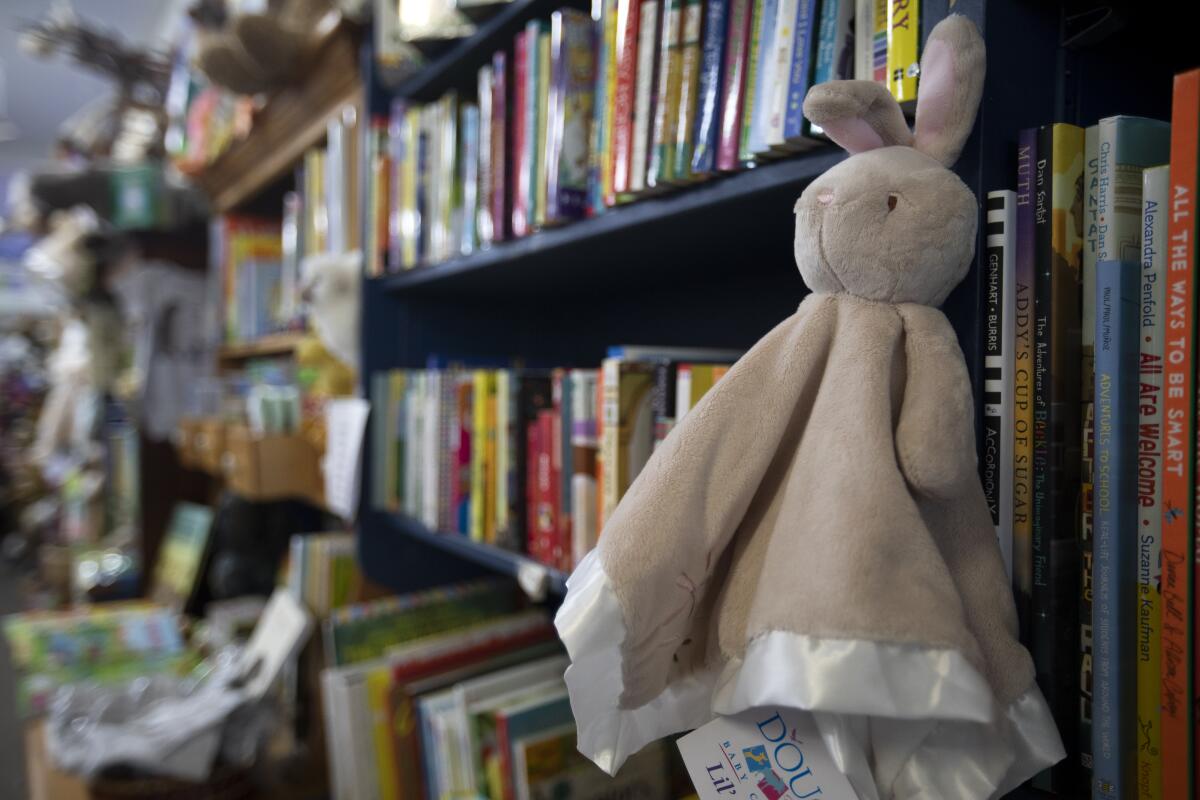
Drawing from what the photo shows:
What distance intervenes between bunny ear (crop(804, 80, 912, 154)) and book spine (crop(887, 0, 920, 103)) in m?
0.06

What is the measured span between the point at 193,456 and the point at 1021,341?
1948 mm

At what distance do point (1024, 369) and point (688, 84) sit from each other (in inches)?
15.3

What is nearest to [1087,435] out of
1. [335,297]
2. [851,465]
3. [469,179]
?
[851,465]

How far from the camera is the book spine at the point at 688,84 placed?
71 centimetres

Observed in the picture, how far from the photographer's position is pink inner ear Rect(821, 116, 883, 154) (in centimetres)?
49

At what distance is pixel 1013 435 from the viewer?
1.74ft

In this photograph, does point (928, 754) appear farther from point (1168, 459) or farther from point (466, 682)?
point (466, 682)

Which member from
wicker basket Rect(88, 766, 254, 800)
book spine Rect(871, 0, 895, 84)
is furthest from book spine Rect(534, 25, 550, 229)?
wicker basket Rect(88, 766, 254, 800)

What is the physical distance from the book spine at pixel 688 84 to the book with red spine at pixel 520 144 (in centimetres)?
26

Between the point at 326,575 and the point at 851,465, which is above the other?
the point at 851,465

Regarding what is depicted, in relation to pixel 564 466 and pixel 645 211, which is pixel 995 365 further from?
pixel 564 466

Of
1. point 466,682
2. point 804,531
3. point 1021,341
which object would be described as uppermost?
point 1021,341

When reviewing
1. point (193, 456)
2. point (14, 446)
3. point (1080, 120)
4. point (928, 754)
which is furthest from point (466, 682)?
point (14, 446)

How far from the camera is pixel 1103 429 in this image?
0.50 metres
